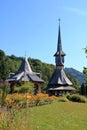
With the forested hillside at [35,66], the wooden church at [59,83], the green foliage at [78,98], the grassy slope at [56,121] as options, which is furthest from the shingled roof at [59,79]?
the grassy slope at [56,121]

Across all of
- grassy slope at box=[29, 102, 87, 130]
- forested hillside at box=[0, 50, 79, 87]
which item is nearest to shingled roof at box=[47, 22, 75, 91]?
forested hillside at box=[0, 50, 79, 87]

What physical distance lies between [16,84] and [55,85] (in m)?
5.69

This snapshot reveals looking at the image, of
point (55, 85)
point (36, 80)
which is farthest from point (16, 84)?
point (55, 85)

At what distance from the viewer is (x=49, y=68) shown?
84.3 m

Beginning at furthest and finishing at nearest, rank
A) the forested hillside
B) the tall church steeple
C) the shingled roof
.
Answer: the forested hillside < the tall church steeple < the shingled roof

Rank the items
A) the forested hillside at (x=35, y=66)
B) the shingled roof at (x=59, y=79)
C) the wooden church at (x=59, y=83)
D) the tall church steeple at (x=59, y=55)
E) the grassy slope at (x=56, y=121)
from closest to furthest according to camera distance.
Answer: the grassy slope at (x=56, y=121) < the wooden church at (x=59, y=83) < the shingled roof at (x=59, y=79) < the tall church steeple at (x=59, y=55) < the forested hillside at (x=35, y=66)

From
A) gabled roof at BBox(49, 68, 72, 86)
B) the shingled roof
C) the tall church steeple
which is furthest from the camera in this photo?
the tall church steeple

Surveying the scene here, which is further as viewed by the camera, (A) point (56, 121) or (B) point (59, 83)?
(B) point (59, 83)

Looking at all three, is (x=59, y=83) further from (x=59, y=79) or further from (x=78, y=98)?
(x=78, y=98)

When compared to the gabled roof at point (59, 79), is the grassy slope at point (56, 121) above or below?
below

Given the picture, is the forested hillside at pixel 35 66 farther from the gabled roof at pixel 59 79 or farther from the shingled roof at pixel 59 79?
the gabled roof at pixel 59 79

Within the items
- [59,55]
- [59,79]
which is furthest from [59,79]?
[59,55]

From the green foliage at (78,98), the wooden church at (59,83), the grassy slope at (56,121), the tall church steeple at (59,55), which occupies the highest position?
the tall church steeple at (59,55)

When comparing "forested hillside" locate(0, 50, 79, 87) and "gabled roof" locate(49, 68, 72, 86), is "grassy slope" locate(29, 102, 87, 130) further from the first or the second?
"forested hillside" locate(0, 50, 79, 87)
